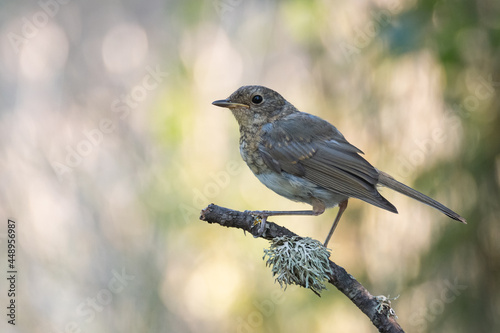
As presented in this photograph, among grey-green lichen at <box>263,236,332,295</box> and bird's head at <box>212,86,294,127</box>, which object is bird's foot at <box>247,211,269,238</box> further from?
bird's head at <box>212,86,294,127</box>

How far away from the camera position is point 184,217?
168 inches

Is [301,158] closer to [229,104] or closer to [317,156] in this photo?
[317,156]

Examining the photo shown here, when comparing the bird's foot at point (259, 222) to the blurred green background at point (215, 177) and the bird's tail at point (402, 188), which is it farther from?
the blurred green background at point (215, 177)

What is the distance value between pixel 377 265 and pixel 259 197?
39.1 inches

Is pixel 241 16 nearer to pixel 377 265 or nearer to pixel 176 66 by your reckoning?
pixel 176 66

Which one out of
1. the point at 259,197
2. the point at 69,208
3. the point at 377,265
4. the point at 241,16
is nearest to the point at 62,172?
the point at 69,208

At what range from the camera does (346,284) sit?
1.80 m

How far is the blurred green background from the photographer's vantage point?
394 cm

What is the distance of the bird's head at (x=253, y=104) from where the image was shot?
2889mm

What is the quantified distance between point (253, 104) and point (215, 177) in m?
1.47

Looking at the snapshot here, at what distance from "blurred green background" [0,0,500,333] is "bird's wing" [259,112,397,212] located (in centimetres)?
124

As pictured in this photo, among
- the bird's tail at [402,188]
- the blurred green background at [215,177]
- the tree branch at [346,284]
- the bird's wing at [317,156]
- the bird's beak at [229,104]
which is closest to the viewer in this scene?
the tree branch at [346,284]

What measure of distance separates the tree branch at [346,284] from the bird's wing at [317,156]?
652 mm

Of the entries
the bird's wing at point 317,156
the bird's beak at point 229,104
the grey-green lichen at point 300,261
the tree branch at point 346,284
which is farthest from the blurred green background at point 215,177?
the tree branch at point 346,284
